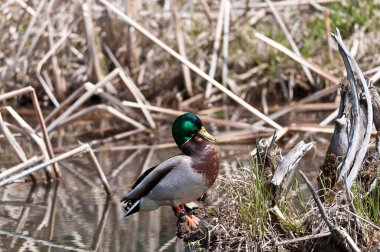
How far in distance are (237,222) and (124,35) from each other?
5.44 metres

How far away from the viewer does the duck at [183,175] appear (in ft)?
15.1

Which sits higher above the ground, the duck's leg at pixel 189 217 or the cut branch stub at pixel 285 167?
the cut branch stub at pixel 285 167

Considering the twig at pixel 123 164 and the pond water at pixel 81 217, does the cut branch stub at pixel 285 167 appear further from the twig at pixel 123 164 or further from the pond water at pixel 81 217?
the twig at pixel 123 164

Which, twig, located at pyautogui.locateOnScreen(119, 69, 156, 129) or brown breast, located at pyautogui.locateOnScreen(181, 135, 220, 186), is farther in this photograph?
twig, located at pyautogui.locateOnScreen(119, 69, 156, 129)

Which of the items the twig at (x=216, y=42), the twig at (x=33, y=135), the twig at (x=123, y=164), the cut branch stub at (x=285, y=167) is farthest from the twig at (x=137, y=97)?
the cut branch stub at (x=285, y=167)

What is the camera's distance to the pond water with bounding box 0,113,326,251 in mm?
5137

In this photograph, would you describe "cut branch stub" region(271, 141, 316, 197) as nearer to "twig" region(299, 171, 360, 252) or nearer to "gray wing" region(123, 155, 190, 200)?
"twig" region(299, 171, 360, 252)

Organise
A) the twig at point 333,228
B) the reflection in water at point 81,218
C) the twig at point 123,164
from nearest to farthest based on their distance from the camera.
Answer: the twig at point 333,228
the reflection in water at point 81,218
the twig at point 123,164

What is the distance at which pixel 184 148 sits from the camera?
478 centimetres

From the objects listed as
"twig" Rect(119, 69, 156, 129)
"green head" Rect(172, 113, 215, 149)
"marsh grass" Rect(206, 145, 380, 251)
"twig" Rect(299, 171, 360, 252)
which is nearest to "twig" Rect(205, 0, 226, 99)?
"twig" Rect(119, 69, 156, 129)

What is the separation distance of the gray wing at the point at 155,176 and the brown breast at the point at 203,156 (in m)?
0.06

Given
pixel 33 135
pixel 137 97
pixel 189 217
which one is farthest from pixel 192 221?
pixel 137 97

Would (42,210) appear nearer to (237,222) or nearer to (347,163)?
(237,222)

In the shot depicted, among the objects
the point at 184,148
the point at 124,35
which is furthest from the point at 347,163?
the point at 124,35
